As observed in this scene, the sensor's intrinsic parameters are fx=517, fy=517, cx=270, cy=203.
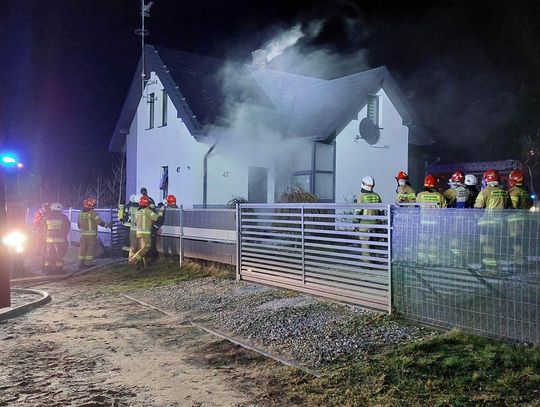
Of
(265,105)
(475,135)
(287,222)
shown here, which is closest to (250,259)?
(287,222)

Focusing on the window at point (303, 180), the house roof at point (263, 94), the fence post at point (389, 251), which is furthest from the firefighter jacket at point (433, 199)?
the window at point (303, 180)

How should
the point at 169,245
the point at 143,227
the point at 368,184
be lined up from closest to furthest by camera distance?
the point at 368,184 < the point at 143,227 < the point at 169,245

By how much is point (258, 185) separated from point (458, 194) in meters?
11.1

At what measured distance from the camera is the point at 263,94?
19594 mm

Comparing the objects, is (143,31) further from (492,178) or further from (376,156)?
(492,178)

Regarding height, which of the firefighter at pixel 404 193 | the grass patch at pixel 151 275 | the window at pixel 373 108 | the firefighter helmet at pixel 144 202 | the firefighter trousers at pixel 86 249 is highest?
the window at pixel 373 108

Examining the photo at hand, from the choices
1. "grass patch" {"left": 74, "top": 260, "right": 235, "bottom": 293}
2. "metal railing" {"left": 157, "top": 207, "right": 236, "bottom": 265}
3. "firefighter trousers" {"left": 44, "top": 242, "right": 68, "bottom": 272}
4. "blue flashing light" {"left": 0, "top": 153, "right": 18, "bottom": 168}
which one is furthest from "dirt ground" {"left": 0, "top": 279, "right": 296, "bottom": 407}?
"firefighter trousers" {"left": 44, "top": 242, "right": 68, "bottom": 272}

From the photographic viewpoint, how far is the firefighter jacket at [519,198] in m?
7.27

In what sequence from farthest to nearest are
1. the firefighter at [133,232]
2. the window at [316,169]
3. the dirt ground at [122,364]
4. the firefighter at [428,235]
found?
the window at [316,169]
the firefighter at [133,232]
the firefighter at [428,235]
the dirt ground at [122,364]

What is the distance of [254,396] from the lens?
448cm

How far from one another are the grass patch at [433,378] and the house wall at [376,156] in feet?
43.0

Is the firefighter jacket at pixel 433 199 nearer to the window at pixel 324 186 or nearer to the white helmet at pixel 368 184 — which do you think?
the white helmet at pixel 368 184

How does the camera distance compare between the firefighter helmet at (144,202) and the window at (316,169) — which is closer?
the firefighter helmet at (144,202)

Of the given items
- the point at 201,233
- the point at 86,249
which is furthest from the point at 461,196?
the point at 86,249
